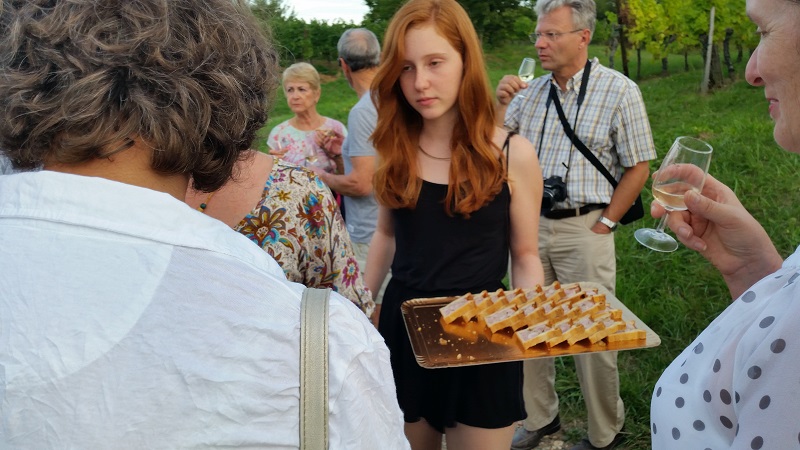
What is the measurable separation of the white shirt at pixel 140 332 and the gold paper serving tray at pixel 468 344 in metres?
1.34

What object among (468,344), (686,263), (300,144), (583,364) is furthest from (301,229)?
(686,263)

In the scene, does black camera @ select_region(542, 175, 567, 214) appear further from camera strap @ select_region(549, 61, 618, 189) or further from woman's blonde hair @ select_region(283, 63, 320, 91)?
woman's blonde hair @ select_region(283, 63, 320, 91)

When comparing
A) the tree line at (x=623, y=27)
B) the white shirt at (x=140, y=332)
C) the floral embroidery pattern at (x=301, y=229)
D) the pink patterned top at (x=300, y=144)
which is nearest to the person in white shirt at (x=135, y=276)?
the white shirt at (x=140, y=332)

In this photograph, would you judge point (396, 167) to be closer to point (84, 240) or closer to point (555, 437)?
point (84, 240)

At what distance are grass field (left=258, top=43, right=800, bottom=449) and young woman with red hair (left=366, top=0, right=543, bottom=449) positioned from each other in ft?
2.21

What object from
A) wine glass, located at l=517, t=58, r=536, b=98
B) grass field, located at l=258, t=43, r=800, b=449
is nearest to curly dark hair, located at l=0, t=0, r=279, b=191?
grass field, located at l=258, t=43, r=800, b=449

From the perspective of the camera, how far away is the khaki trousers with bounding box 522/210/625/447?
3.85m

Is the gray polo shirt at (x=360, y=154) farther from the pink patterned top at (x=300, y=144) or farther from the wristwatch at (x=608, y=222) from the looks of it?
the wristwatch at (x=608, y=222)

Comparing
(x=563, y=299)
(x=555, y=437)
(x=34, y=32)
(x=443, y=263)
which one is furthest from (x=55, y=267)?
(x=555, y=437)

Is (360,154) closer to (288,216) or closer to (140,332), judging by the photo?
(288,216)

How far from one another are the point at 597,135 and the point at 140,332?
3375mm

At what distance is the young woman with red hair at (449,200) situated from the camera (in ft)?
8.59

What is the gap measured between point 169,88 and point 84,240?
264mm

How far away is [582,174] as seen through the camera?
12.9 ft
